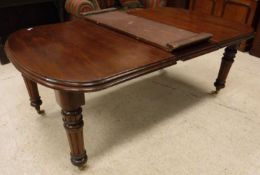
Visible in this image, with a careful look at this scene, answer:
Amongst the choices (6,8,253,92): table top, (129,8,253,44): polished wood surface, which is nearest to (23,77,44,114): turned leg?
(6,8,253,92): table top

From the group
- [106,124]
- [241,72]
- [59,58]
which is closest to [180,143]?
[106,124]

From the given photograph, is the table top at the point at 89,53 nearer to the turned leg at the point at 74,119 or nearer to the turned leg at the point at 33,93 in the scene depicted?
the turned leg at the point at 74,119

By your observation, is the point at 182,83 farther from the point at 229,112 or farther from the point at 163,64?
the point at 163,64

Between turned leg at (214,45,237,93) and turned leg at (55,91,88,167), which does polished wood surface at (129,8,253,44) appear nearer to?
turned leg at (214,45,237,93)

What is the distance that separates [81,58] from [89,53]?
0.21 ft

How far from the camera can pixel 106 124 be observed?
151cm

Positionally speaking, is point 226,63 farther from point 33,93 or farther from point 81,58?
point 33,93

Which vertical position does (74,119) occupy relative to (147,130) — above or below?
above

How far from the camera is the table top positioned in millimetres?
901

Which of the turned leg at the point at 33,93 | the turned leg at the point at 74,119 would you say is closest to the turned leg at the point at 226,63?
the turned leg at the point at 74,119

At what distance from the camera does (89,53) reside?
42.4 inches

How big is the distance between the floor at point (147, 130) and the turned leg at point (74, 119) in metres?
0.11

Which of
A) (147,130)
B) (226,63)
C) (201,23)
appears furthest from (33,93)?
(226,63)

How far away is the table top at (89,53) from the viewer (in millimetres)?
901
